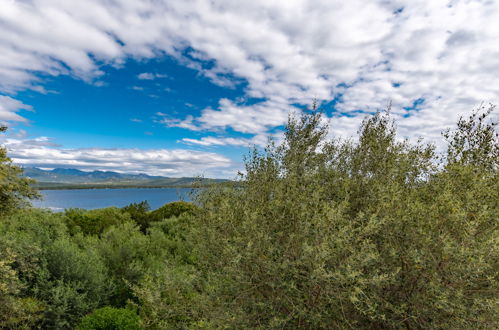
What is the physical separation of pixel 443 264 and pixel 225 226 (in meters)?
5.83

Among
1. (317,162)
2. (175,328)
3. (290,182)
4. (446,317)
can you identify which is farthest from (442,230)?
(175,328)

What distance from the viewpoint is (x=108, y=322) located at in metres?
12.9

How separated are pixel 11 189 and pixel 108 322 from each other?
1597 centimetres

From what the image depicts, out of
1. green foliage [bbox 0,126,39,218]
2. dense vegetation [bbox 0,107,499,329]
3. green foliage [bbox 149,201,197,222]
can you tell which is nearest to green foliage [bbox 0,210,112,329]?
dense vegetation [bbox 0,107,499,329]

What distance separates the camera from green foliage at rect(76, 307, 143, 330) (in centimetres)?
1284

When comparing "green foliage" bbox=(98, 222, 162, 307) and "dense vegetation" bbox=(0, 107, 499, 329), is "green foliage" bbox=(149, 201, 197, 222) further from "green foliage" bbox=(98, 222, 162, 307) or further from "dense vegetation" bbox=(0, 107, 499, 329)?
"dense vegetation" bbox=(0, 107, 499, 329)

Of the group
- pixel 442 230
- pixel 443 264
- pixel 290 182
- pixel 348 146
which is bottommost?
pixel 443 264

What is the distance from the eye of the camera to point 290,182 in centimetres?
891

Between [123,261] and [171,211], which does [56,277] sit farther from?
[171,211]

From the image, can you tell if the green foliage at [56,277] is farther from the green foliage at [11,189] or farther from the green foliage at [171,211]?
the green foliage at [171,211]

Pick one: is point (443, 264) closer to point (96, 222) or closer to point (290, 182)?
point (290, 182)

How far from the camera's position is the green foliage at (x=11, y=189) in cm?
2105

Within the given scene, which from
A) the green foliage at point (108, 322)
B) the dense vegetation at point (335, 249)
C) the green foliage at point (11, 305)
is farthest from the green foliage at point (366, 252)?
the green foliage at point (11, 305)

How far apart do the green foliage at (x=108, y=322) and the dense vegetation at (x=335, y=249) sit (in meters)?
0.05
